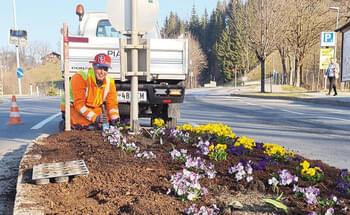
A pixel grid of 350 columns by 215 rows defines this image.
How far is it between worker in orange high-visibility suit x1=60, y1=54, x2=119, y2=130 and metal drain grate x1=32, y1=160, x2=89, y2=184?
199 cm

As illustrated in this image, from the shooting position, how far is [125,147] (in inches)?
128

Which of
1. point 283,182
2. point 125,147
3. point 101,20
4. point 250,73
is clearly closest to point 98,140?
point 125,147

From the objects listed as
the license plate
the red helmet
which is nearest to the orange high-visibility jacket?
the red helmet

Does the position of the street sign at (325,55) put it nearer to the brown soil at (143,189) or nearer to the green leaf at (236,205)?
the brown soil at (143,189)

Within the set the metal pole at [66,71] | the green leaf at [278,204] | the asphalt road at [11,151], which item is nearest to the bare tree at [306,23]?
the asphalt road at [11,151]

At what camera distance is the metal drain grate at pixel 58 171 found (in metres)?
2.32

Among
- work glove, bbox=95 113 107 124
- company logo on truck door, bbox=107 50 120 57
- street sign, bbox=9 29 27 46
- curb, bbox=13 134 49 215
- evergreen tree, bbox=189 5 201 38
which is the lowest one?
curb, bbox=13 134 49 215

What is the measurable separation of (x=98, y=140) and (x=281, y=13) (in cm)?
2468

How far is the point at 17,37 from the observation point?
93.9 feet

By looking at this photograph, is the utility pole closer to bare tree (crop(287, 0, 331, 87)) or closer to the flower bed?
the flower bed

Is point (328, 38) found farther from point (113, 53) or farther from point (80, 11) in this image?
point (113, 53)

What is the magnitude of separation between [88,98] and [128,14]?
1.56m

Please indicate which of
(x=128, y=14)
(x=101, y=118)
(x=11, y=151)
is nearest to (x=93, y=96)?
(x=101, y=118)

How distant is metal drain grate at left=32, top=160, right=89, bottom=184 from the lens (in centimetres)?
232
